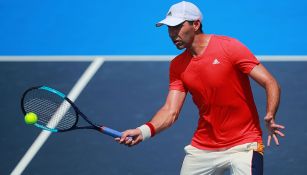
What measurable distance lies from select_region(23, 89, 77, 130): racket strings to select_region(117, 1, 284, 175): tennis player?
0.72 meters

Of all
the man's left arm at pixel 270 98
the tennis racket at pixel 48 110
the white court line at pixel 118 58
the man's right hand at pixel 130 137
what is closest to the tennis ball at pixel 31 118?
the tennis racket at pixel 48 110

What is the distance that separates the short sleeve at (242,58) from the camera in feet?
21.9

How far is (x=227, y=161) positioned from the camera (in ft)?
22.5

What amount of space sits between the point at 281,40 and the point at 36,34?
10.5 ft

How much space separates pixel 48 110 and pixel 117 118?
6.55ft

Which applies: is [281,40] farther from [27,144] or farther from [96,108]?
[27,144]

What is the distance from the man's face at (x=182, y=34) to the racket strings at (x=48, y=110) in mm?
1084

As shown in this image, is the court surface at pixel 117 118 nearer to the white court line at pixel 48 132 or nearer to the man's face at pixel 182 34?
the white court line at pixel 48 132

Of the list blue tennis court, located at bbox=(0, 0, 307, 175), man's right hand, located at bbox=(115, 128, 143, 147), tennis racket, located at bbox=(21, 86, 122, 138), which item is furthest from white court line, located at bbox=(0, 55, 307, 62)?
man's right hand, located at bbox=(115, 128, 143, 147)

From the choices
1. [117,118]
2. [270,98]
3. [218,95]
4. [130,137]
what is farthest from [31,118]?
[117,118]

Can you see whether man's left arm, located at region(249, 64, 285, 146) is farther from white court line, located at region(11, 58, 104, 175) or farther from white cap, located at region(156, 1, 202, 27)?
white court line, located at region(11, 58, 104, 175)

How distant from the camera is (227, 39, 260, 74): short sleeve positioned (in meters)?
6.66

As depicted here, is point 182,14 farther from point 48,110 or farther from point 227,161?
point 48,110

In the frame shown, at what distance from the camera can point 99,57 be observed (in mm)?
11023
